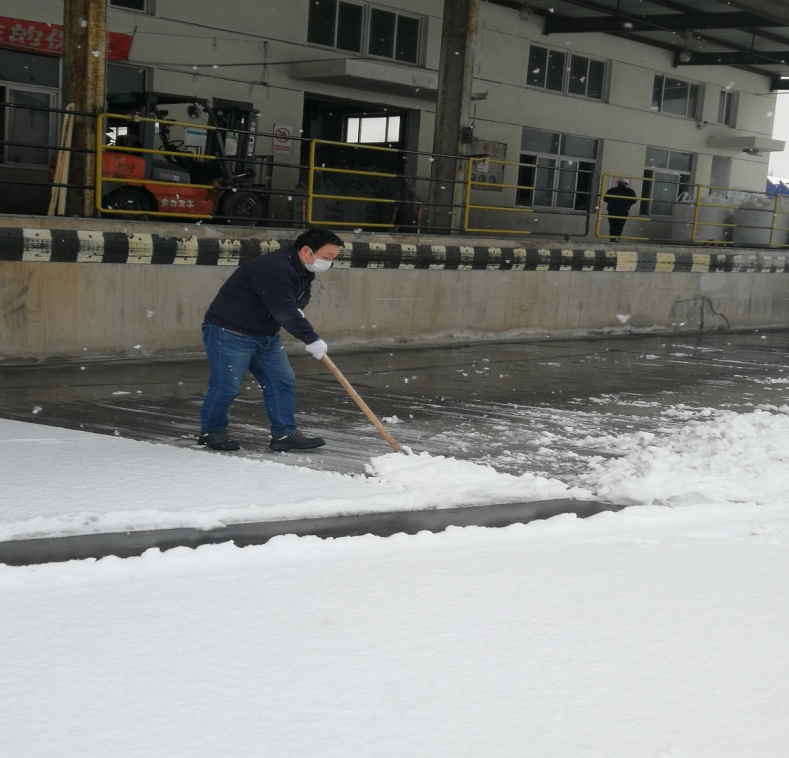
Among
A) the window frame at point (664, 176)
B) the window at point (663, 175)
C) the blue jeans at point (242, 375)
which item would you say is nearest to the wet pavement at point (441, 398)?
the blue jeans at point (242, 375)

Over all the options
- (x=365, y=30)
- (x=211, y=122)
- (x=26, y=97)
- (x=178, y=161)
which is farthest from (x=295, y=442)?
(x=365, y=30)

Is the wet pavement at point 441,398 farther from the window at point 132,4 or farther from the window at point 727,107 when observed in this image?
the window at point 727,107

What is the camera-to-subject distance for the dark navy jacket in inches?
236

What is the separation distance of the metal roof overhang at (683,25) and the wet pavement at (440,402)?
32.8 ft

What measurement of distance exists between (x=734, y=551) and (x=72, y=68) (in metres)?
7.44

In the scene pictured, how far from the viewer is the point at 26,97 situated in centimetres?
1650

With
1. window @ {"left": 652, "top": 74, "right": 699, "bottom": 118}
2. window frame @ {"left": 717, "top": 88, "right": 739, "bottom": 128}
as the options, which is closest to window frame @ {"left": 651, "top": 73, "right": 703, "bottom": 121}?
window @ {"left": 652, "top": 74, "right": 699, "bottom": 118}

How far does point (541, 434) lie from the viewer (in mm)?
7070

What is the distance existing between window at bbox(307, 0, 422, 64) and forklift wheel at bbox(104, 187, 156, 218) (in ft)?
20.0

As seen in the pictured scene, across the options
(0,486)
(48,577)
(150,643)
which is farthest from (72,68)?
(150,643)

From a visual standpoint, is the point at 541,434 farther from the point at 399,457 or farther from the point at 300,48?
the point at 300,48

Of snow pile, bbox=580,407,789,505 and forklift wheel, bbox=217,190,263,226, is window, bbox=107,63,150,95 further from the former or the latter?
snow pile, bbox=580,407,789,505

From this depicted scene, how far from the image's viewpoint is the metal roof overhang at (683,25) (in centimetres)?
2170

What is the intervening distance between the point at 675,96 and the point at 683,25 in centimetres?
551
